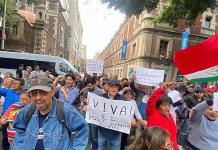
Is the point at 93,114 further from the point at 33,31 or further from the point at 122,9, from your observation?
the point at 33,31

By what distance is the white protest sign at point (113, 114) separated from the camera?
21.1 ft

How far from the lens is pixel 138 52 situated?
43.6 meters

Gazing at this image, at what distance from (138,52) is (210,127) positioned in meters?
38.7

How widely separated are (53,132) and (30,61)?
2455 centimetres

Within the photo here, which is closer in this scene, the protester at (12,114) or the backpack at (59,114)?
the backpack at (59,114)

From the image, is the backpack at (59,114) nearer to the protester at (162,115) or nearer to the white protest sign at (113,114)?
the protester at (162,115)

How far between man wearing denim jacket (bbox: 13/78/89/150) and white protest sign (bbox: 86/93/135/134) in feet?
9.00

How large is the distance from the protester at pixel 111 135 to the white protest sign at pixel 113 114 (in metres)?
0.12

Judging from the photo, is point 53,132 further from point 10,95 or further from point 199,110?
point 10,95

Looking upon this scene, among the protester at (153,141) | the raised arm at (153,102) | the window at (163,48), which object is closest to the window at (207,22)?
the window at (163,48)

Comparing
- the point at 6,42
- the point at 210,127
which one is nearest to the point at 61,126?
the point at 210,127

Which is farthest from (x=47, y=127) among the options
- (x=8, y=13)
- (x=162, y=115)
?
(x=8, y=13)

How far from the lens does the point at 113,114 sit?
6520mm

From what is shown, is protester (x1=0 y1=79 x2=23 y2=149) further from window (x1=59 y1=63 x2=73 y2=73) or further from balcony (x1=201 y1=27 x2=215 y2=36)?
balcony (x1=201 y1=27 x2=215 y2=36)
